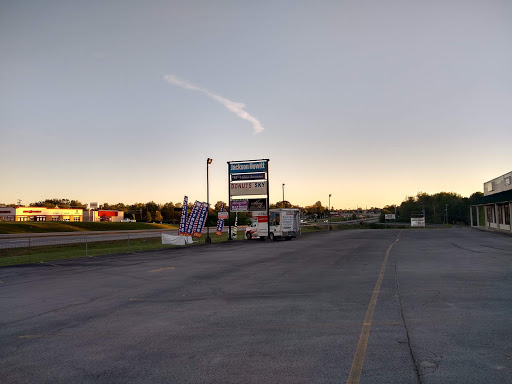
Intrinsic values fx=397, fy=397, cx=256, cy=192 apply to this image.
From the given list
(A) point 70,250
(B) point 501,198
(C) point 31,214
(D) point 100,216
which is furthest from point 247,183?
(D) point 100,216

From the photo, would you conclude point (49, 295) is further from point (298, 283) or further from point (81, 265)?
point (81, 265)

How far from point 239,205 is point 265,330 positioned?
116 ft

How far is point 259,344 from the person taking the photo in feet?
20.5

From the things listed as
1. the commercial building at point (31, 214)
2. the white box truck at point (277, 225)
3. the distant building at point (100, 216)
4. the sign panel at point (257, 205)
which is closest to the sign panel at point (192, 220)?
the sign panel at point (257, 205)

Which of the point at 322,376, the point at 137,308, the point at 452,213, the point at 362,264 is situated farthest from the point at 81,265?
the point at 452,213

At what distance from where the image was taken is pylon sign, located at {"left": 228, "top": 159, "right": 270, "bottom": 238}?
4178 cm

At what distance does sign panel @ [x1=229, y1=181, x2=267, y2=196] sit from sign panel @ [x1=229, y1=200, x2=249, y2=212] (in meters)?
0.85

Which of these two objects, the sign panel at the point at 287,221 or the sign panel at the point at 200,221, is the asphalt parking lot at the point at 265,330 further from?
the sign panel at the point at 287,221

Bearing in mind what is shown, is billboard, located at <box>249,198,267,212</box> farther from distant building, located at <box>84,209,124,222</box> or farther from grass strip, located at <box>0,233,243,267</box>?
distant building, located at <box>84,209,124,222</box>

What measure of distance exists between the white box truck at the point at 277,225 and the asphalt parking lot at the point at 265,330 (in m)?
26.3

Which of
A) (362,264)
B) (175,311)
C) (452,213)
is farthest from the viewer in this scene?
(452,213)

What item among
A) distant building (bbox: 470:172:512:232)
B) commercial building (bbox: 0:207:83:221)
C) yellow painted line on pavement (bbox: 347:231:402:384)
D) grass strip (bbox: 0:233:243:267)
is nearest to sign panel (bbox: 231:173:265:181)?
grass strip (bbox: 0:233:243:267)

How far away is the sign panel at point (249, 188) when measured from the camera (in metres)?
42.0

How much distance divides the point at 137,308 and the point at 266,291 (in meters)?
3.57
